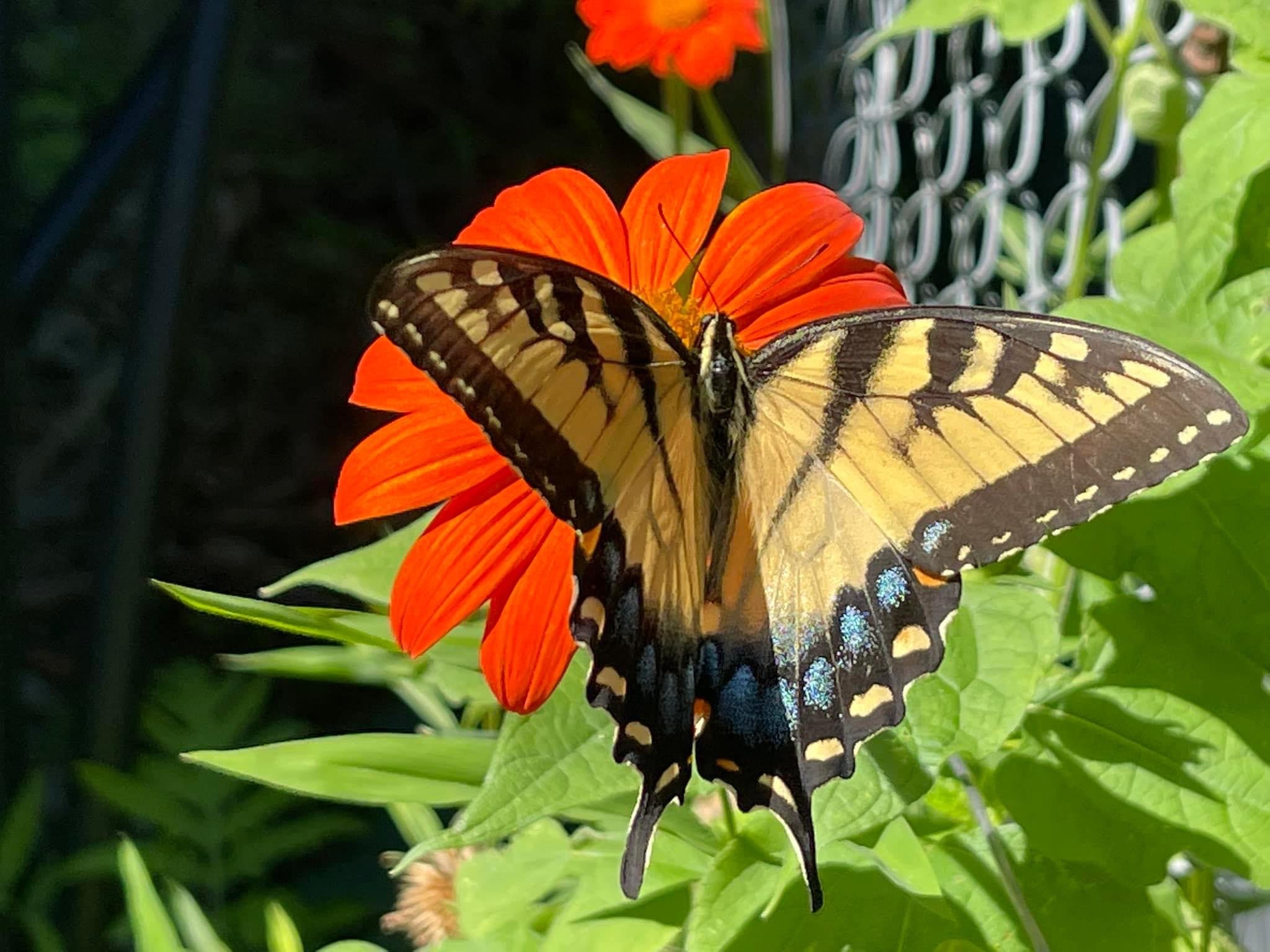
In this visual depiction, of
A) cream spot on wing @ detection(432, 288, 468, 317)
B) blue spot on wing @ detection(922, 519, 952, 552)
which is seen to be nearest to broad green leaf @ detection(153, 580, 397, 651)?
cream spot on wing @ detection(432, 288, 468, 317)

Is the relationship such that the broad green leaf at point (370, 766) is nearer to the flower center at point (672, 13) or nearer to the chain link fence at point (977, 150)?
the chain link fence at point (977, 150)

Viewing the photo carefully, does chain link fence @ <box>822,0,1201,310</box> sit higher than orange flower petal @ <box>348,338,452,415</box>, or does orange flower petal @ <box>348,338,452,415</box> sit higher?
chain link fence @ <box>822,0,1201,310</box>

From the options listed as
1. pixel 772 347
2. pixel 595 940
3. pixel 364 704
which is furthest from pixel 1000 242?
pixel 364 704

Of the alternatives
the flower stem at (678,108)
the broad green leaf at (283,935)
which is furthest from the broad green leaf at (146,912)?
the flower stem at (678,108)

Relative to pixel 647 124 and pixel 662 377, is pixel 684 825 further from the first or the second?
pixel 647 124

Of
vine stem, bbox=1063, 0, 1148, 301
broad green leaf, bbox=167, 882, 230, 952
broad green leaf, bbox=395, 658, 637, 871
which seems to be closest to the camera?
broad green leaf, bbox=395, 658, 637, 871

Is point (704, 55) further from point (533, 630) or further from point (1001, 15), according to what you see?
point (533, 630)

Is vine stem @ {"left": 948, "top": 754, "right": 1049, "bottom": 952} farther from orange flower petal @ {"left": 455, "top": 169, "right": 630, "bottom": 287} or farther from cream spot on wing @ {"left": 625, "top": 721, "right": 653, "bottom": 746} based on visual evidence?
orange flower petal @ {"left": 455, "top": 169, "right": 630, "bottom": 287}
